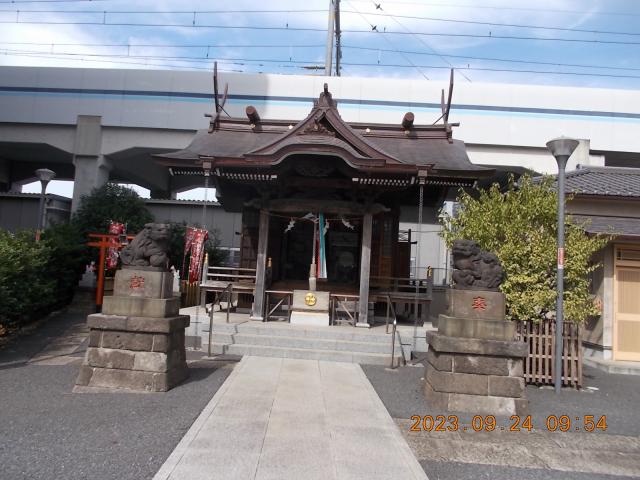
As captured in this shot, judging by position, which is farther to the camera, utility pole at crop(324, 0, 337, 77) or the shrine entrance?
utility pole at crop(324, 0, 337, 77)

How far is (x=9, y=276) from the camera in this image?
874 centimetres

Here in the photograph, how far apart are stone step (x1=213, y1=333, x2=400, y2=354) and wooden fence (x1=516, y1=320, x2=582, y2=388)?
8.63 ft

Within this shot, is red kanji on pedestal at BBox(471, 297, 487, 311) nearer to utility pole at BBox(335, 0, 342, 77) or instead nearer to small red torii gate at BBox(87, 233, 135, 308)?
small red torii gate at BBox(87, 233, 135, 308)

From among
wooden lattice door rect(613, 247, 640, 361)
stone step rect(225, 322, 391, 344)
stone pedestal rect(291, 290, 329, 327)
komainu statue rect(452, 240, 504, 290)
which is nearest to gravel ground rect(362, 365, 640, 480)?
komainu statue rect(452, 240, 504, 290)

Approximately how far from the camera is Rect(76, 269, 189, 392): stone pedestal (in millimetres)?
6188

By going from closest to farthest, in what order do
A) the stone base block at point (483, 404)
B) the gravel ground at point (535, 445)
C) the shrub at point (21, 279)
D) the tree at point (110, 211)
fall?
the gravel ground at point (535, 445) < the stone base block at point (483, 404) < the shrub at point (21, 279) < the tree at point (110, 211)

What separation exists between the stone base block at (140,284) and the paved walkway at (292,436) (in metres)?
1.81

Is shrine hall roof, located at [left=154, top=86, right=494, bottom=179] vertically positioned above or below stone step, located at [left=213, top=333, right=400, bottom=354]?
above

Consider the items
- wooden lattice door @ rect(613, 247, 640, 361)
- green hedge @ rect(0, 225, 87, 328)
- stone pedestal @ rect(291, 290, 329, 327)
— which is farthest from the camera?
stone pedestal @ rect(291, 290, 329, 327)

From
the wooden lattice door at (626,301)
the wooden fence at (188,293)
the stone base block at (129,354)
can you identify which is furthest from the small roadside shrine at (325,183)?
the stone base block at (129,354)

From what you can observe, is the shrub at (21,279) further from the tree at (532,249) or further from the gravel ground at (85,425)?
the tree at (532,249)

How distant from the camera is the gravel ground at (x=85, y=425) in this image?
3907 mm

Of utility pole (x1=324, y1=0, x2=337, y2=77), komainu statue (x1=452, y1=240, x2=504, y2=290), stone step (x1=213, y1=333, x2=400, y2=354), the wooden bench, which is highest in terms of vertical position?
utility pole (x1=324, y1=0, x2=337, y2=77)

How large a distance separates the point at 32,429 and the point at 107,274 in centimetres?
A: 961
